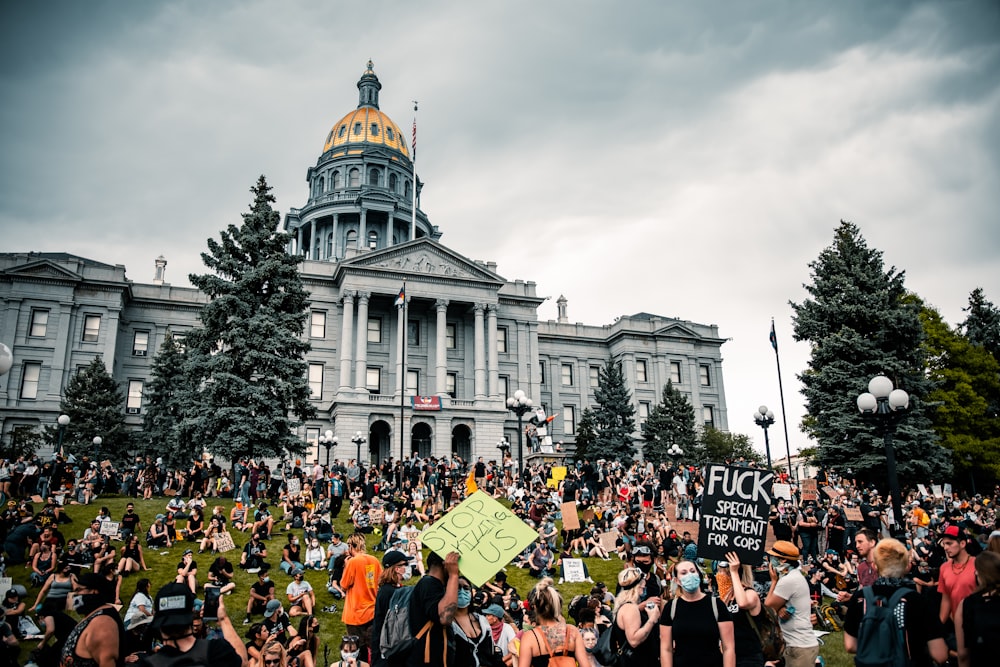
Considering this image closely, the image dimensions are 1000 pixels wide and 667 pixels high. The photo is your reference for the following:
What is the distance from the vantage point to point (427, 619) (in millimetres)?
5543

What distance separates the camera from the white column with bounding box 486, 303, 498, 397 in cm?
5588

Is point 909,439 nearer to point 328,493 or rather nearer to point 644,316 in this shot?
point 328,493

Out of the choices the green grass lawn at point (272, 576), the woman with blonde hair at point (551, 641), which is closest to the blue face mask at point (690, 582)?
the woman with blonde hair at point (551, 641)

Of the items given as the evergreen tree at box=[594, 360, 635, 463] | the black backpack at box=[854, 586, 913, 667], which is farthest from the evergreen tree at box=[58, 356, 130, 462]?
the black backpack at box=[854, 586, 913, 667]

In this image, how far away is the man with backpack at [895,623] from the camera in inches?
220

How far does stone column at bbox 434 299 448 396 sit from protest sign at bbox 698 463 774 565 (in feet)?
155

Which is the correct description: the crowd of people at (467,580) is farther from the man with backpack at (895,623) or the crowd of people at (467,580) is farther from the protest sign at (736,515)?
the protest sign at (736,515)

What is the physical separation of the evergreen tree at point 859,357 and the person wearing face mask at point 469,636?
105ft

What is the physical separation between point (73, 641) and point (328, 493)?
22.1 meters

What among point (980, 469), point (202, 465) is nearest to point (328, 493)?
point (202, 465)

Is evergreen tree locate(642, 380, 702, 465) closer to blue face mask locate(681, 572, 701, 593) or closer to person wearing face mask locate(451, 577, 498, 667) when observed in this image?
blue face mask locate(681, 572, 701, 593)

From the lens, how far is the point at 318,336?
5522 centimetres

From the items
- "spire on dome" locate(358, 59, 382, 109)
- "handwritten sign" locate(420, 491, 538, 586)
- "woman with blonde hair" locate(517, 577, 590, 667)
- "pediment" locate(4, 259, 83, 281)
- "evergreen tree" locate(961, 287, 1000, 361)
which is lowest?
"woman with blonde hair" locate(517, 577, 590, 667)

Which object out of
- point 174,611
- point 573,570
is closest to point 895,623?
point 174,611
